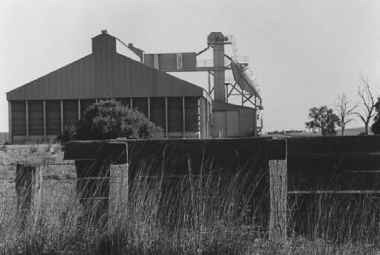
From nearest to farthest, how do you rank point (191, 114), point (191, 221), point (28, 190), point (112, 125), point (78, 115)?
point (191, 221) < point (28, 190) < point (112, 125) < point (191, 114) < point (78, 115)

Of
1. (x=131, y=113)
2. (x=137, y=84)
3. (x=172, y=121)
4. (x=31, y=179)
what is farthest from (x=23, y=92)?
(x=31, y=179)

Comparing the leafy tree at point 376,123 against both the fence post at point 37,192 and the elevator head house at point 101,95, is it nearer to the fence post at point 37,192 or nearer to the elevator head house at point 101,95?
the elevator head house at point 101,95

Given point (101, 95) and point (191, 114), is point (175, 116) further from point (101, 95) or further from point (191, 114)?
point (101, 95)

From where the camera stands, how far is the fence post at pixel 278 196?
20.3 feet

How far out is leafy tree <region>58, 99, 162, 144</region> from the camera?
3416cm

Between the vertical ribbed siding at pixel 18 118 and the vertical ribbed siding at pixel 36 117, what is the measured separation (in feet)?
2.39

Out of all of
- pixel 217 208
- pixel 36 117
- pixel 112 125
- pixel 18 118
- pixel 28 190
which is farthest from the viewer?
pixel 18 118

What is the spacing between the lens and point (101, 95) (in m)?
59.5

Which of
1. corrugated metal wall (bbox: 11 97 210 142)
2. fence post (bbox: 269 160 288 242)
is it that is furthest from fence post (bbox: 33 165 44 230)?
corrugated metal wall (bbox: 11 97 210 142)

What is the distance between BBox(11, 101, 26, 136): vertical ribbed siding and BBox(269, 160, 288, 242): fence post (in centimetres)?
5668

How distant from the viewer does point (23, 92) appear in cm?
6050

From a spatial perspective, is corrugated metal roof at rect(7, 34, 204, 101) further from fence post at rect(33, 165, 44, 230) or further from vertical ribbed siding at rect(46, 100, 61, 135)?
fence post at rect(33, 165, 44, 230)

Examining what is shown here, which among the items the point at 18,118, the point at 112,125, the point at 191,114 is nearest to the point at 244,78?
the point at 191,114

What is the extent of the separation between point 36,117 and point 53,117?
1.92m
